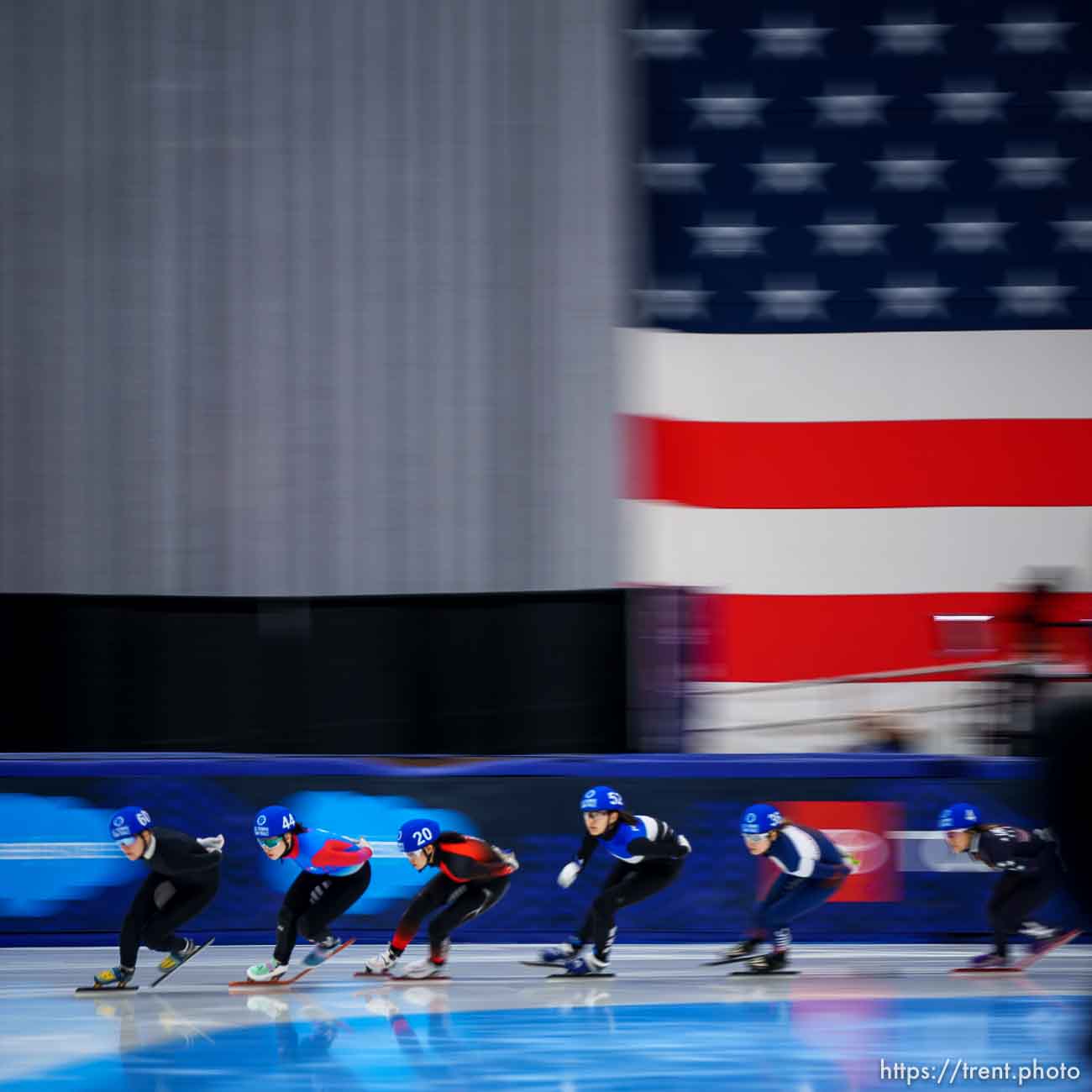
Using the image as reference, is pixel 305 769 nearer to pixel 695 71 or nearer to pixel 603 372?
pixel 603 372

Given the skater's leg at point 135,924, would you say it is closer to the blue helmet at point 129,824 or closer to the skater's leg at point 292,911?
the blue helmet at point 129,824

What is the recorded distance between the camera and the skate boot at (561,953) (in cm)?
876

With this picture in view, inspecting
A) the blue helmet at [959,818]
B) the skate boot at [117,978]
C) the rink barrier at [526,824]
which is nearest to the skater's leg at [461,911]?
the rink barrier at [526,824]

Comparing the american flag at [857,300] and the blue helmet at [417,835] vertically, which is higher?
the american flag at [857,300]

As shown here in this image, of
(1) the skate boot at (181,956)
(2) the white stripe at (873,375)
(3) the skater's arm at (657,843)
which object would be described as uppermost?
(2) the white stripe at (873,375)

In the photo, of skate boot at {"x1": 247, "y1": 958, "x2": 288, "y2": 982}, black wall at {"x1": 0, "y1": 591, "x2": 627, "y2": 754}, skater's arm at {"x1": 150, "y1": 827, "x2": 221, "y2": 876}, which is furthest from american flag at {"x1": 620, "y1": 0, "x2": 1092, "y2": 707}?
skate boot at {"x1": 247, "y1": 958, "x2": 288, "y2": 982}

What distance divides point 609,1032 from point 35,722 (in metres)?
6.64

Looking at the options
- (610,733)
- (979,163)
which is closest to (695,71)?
(979,163)

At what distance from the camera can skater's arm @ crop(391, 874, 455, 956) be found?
8680 mm

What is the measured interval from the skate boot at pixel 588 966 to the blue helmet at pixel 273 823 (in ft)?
5.81

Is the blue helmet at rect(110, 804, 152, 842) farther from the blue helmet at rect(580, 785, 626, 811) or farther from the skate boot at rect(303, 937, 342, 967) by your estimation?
the blue helmet at rect(580, 785, 626, 811)

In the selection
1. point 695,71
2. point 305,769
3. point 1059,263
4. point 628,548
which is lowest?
point 305,769

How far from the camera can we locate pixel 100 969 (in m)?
8.95

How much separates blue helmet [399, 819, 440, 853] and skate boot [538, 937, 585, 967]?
939 millimetres
